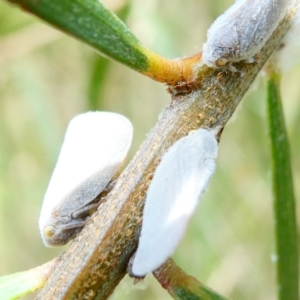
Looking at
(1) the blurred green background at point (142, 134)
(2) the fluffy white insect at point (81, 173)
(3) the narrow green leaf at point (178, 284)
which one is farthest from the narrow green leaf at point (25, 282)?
(1) the blurred green background at point (142, 134)

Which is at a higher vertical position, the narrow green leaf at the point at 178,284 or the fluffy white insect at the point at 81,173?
the fluffy white insect at the point at 81,173

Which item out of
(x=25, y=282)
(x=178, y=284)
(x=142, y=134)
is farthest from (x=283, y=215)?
(x=142, y=134)

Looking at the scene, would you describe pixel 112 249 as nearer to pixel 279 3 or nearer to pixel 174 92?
pixel 174 92

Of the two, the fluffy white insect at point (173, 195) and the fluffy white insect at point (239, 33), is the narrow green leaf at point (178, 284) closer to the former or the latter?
the fluffy white insect at point (173, 195)

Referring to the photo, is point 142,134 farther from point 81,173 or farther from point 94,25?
point 94,25

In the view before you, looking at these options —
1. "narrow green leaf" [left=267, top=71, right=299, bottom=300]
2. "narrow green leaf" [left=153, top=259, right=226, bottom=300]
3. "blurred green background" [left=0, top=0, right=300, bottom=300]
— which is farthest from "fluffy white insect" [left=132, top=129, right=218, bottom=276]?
"blurred green background" [left=0, top=0, right=300, bottom=300]

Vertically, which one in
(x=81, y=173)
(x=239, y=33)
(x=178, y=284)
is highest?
(x=239, y=33)
